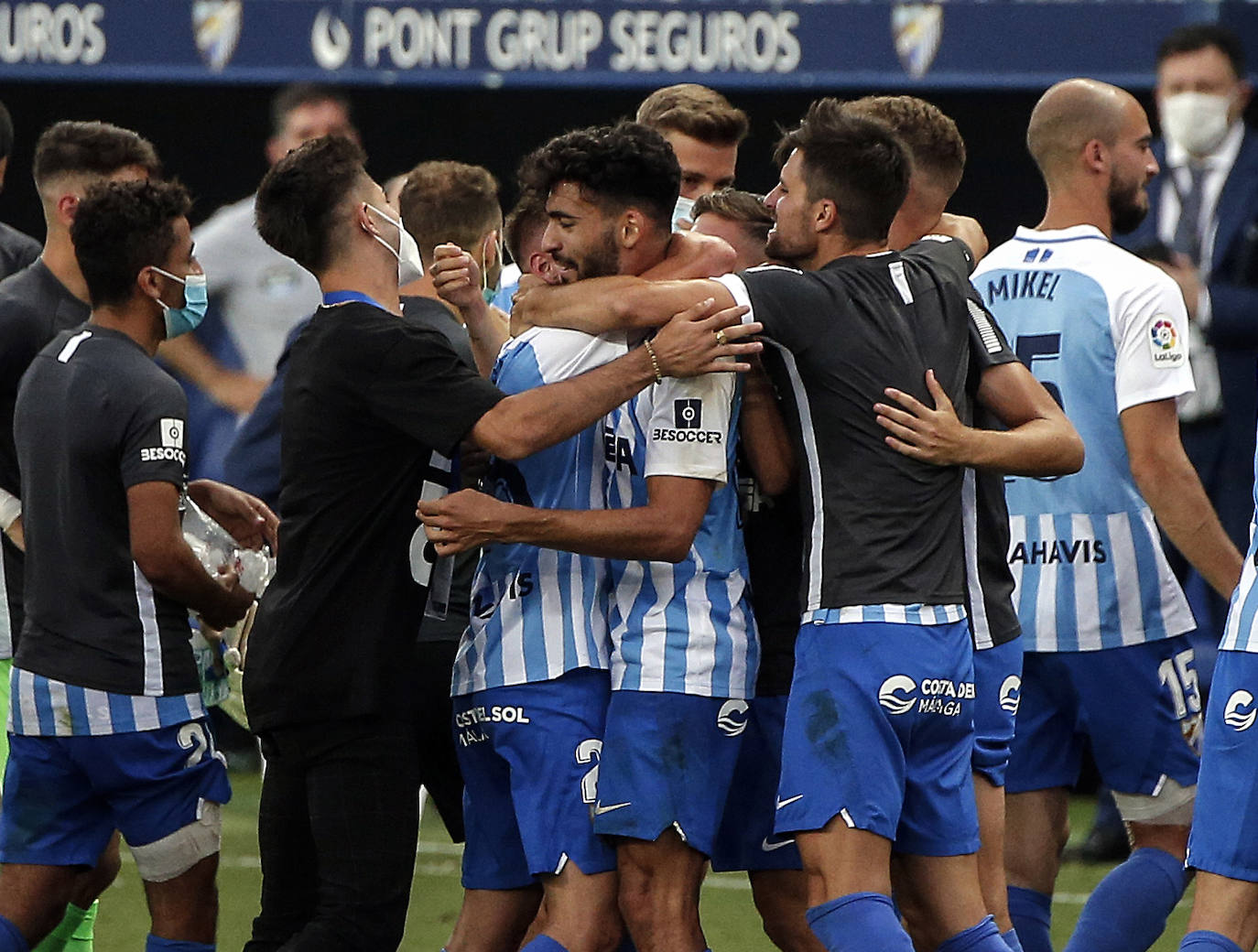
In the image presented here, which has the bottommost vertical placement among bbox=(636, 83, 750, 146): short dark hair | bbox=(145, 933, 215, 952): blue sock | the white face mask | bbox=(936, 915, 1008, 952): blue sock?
bbox=(145, 933, 215, 952): blue sock

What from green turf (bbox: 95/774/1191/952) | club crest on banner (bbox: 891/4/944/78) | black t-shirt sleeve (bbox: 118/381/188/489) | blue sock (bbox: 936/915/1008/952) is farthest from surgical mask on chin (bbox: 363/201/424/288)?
club crest on banner (bbox: 891/4/944/78)

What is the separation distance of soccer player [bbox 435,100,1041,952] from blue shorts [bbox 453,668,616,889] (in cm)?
39

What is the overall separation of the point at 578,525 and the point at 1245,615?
132cm

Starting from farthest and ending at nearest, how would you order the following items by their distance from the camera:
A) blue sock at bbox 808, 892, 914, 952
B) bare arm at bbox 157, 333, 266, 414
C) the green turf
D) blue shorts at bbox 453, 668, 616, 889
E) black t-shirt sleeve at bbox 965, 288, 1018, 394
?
bare arm at bbox 157, 333, 266, 414 → the green turf → black t-shirt sleeve at bbox 965, 288, 1018, 394 → blue shorts at bbox 453, 668, 616, 889 → blue sock at bbox 808, 892, 914, 952

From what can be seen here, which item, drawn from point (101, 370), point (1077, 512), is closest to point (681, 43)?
point (1077, 512)

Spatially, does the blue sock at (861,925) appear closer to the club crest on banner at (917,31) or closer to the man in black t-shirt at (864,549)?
the man in black t-shirt at (864,549)

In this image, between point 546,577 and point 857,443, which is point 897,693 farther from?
point 546,577

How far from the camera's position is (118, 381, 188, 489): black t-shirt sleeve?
14.0 feet

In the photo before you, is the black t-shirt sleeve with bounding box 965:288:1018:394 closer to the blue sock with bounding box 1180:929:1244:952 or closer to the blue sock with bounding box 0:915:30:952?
the blue sock with bounding box 1180:929:1244:952

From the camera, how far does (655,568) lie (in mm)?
3986

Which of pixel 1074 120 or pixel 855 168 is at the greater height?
pixel 1074 120

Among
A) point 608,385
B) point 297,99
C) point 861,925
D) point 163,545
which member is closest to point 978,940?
point 861,925

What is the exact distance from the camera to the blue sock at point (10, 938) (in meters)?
4.34

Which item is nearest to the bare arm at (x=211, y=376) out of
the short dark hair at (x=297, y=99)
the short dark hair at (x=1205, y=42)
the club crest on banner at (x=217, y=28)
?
the short dark hair at (x=297, y=99)
